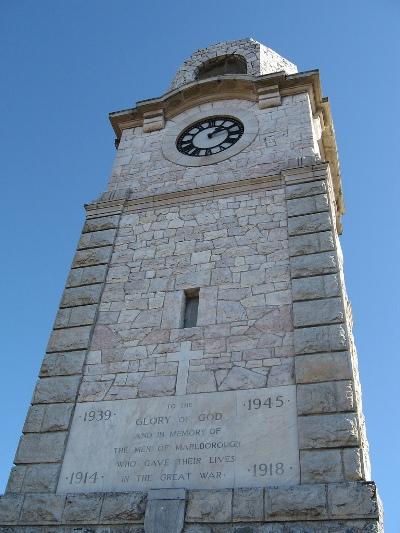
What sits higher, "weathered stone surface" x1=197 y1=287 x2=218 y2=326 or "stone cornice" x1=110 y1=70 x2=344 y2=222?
"stone cornice" x1=110 y1=70 x2=344 y2=222

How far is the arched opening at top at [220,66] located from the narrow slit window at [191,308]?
335 inches

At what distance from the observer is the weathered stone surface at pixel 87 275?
950 centimetres

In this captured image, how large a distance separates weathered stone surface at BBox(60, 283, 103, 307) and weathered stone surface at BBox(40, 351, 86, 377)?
104 cm

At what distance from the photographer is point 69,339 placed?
340 inches

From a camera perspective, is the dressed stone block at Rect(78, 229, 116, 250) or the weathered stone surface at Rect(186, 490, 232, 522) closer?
the weathered stone surface at Rect(186, 490, 232, 522)

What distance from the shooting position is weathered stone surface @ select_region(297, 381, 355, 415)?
21.9 feet

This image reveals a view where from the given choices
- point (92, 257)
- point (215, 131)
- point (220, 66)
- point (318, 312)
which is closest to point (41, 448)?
point (92, 257)

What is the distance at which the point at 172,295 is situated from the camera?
8797 millimetres

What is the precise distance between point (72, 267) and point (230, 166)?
3715mm

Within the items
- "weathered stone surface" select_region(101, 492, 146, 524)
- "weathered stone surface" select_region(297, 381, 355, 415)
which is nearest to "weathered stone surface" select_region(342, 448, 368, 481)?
"weathered stone surface" select_region(297, 381, 355, 415)

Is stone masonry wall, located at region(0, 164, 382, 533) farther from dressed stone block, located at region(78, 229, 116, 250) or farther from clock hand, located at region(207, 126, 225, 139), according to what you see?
clock hand, located at region(207, 126, 225, 139)

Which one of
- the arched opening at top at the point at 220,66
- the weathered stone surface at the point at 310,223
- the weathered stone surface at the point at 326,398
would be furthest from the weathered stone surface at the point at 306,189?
the arched opening at top at the point at 220,66

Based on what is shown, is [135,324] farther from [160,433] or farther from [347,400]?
[347,400]

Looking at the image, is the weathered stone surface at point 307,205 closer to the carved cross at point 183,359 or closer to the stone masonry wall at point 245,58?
the carved cross at point 183,359
